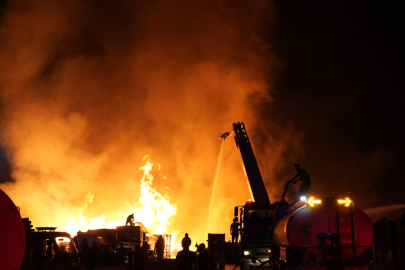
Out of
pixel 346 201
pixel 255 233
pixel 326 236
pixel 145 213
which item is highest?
pixel 145 213

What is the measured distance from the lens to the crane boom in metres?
23.4

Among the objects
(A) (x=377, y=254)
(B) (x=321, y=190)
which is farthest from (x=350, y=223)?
(B) (x=321, y=190)

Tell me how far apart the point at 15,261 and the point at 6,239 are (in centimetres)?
48

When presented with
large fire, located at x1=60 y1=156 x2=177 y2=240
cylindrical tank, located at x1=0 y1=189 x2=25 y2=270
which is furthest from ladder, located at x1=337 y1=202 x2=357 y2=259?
large fire, located at x1=60 y1=156 x2=177 y2=240

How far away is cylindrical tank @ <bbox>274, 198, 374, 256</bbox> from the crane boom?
1181cm

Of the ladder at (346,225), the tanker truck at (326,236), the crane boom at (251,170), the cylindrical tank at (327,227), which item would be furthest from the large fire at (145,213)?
the ladder at (346,225)

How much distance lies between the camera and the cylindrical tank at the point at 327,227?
434 inches

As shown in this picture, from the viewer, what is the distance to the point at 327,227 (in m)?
11.1

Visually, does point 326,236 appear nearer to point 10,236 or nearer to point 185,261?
point 185,261

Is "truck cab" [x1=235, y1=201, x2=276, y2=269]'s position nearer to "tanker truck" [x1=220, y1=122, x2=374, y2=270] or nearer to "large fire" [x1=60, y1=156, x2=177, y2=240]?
"tanker truck" [x1=220, y1=122, x2=374, y2=270]

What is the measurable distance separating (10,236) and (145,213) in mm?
37615

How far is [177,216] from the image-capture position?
45562 millimetres

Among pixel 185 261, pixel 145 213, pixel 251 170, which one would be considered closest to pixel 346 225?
pixel 185 261

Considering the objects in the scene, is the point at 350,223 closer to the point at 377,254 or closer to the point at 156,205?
the point at 377,254
